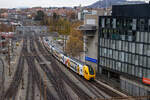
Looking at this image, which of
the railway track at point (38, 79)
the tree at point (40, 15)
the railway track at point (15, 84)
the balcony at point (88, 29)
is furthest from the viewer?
the tree at point (40, 15)

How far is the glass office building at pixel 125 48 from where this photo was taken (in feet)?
96.8

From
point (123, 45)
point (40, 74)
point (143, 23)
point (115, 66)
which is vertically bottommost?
point (40, 74)

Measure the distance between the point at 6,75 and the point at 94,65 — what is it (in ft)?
51.7

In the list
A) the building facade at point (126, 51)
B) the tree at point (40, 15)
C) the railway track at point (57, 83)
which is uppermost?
the tree at point (40, 15)

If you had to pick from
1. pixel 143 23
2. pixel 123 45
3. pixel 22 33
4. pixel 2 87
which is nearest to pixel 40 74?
pixel 2 87

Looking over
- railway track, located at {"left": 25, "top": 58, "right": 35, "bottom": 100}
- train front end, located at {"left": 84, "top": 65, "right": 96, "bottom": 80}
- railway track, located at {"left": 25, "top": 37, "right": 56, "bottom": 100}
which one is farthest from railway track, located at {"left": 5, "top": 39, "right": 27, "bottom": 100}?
train front end, located at {"left": 84, "top": 65, "right": 96, "bottom": 80}

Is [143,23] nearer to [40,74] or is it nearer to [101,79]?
[101,79]

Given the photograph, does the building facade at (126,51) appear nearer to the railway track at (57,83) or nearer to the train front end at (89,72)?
the train front end at (89,72)

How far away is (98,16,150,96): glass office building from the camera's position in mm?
29500

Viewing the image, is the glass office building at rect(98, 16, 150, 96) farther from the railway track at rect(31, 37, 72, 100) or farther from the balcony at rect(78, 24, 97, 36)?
the railway track at rect(31, 37, 72, 100)

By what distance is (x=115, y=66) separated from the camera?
115 feet

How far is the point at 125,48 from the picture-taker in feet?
108

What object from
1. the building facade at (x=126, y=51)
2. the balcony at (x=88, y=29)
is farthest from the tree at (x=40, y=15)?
the building facade at (x=126, y=51)

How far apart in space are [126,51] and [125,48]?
1.63 ft
